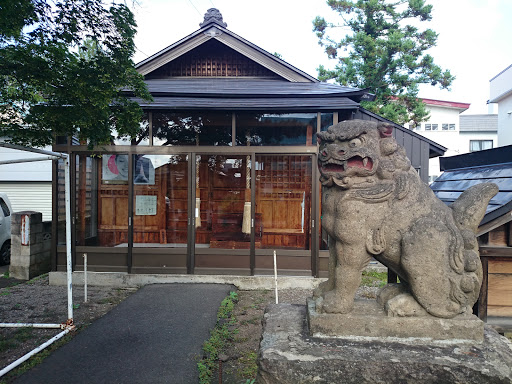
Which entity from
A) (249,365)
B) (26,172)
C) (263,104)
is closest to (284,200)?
(263,104)

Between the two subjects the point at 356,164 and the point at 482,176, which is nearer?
the point at 356,164

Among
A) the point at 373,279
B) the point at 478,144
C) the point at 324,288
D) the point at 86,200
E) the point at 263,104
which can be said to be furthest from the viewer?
the point at 478,144

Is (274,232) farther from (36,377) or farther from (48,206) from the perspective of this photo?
(48,206)

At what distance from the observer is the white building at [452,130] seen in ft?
63.0

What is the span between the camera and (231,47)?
800 cm

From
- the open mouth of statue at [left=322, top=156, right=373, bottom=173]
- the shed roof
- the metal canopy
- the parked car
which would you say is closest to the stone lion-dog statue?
the open mouth of statue at [left=322, top=156, right=373, bottom=173]

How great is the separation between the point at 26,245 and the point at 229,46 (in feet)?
20.8

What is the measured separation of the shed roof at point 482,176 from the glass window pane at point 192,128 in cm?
390

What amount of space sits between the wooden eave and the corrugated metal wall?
A: 732 centimetres

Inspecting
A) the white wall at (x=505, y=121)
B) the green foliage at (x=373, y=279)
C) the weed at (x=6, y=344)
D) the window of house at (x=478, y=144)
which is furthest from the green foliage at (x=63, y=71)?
the window of house at (x=478, y=144)

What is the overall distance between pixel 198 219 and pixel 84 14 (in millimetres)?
4164

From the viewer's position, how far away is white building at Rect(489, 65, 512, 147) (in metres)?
15.7

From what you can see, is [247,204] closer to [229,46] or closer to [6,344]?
[229,46]

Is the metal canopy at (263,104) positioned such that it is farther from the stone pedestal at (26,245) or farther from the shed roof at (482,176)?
the stone pedestal at (26,245)
